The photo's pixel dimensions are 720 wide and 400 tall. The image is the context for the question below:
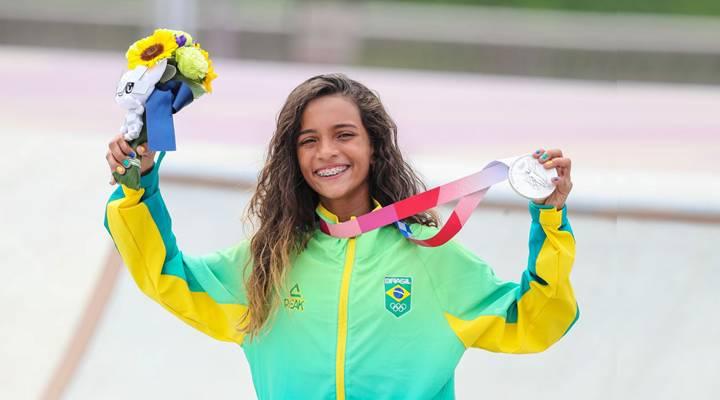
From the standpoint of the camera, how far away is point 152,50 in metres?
2.82

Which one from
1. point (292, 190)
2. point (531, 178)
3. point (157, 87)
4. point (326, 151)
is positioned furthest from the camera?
point (292, 190)

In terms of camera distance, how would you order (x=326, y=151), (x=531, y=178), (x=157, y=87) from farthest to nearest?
(x=326, y=151) < (x=157, y=87) < (x=531, y=178)

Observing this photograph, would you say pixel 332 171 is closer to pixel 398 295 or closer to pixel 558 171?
pixel 398 295

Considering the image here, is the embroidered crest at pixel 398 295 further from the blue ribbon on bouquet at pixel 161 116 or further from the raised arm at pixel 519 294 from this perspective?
the blue ribbon on bouquet at pixel 161 116

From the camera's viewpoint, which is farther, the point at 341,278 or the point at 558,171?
the point at 341,278

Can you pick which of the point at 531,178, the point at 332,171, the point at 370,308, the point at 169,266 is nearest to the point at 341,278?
the point at 370,308

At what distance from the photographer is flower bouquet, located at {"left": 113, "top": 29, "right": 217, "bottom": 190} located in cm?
274

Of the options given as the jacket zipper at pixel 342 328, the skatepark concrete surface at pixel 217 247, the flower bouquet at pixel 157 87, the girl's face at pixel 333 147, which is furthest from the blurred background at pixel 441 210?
the flower bouquet at pixel 157 87

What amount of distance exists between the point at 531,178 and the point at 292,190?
667 mm

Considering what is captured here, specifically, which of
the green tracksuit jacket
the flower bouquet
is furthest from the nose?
the flower bouquet

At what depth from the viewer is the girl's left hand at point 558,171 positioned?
2668 mm

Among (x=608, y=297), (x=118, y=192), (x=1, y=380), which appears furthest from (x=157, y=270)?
(x=608, y=297)

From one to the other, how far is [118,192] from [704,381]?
7.76 feet

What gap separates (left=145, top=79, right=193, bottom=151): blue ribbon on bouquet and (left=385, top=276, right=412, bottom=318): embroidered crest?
0.62 m
